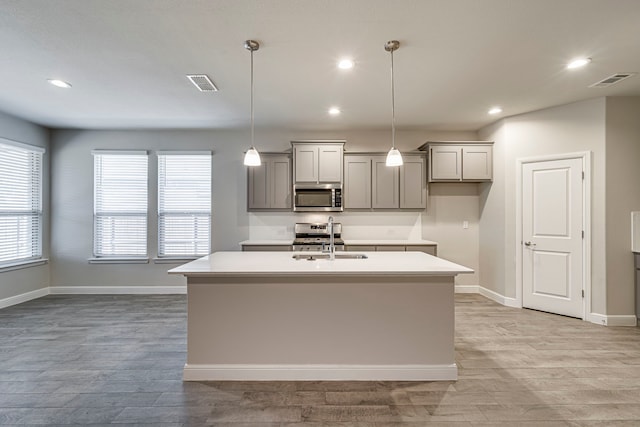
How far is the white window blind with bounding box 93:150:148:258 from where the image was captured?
499cm

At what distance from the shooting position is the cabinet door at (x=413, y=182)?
471 cm

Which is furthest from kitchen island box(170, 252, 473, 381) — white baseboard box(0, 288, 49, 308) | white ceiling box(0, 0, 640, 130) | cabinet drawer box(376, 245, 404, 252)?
white baseboard box(0, 288, 49, 308)

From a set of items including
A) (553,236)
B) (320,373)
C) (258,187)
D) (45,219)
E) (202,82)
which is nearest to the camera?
(320,373)

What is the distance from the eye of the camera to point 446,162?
A: 463 centimetres

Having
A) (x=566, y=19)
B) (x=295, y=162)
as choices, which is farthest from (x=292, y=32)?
(x=295, y=162)

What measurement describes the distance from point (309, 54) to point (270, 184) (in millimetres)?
2386

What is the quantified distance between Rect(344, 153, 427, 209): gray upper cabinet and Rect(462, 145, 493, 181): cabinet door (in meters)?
0.61

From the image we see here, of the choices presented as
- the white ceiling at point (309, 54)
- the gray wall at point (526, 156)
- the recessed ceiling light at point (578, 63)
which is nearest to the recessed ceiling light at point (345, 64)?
the white ceiling at point (309, 54)

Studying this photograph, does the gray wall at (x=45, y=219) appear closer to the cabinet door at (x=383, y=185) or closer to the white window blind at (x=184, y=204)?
the white window blind at (x=184, y=204)

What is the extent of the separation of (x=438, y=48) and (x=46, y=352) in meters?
4.45

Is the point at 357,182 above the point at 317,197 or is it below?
above

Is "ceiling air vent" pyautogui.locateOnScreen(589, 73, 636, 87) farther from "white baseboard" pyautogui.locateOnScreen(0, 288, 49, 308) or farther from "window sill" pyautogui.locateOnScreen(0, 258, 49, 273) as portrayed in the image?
"white baseboard" pyautogui.locateOnScreen(0, 288, 49, 308)

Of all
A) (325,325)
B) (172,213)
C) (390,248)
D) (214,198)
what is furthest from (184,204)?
(325,325)

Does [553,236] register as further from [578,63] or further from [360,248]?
[360,248]
